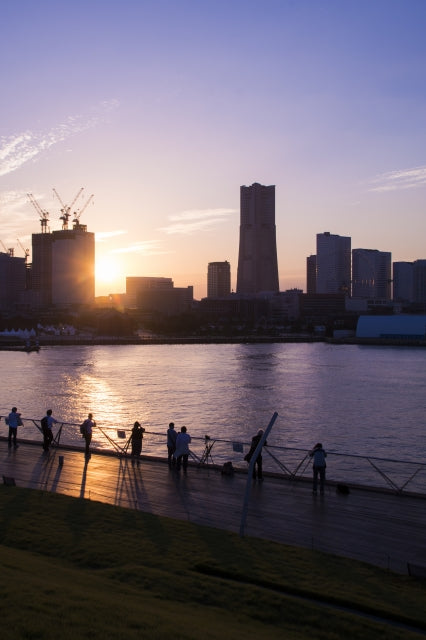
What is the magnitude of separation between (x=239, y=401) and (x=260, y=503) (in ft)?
105

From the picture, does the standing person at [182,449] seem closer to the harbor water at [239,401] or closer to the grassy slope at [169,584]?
the harbor water at [239,401]

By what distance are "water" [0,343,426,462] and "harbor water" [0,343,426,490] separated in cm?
7

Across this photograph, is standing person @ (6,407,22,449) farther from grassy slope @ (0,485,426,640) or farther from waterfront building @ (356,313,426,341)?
waterfront building @ (356,313,426,341)

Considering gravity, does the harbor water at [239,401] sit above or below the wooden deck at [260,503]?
below

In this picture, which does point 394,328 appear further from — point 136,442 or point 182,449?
point 182,449

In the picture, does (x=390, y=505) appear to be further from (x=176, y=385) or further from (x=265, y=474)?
(x=176, y=385)

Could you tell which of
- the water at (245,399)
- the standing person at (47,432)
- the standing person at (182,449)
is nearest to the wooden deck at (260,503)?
the standing person at (182,449)

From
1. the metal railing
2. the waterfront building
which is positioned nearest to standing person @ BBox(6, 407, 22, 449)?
the metal railing

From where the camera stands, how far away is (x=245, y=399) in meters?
45.4

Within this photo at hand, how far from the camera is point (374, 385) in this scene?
55.7m

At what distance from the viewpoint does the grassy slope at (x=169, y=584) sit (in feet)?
20.5

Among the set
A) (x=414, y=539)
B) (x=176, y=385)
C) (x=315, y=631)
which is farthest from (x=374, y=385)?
(x=315, y=631)

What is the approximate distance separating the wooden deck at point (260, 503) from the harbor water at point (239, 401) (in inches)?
84.8

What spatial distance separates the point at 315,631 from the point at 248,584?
1374 mm
